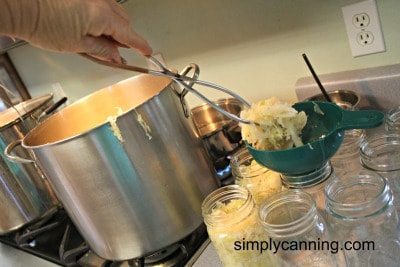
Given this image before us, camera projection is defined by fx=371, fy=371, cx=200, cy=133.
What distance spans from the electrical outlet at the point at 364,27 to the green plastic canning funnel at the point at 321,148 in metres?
0.22

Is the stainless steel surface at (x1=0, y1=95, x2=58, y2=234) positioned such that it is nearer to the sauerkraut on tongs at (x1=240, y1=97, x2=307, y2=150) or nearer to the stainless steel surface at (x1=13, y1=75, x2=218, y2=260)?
the stainless steel surface at (x1=13, y1=75, x2=218, y2=260)

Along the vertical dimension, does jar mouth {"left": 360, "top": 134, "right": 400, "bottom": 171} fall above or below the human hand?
below

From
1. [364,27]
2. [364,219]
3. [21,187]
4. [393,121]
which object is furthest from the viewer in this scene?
[21,187]

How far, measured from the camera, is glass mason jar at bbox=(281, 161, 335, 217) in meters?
0.53

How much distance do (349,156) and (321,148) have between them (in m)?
0.12

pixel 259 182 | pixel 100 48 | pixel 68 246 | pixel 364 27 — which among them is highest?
pixel 100 48

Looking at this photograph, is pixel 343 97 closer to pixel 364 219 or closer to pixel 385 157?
pixel 385 157

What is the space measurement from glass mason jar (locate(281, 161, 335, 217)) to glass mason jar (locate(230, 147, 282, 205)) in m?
0.04

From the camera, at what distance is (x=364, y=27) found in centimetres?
68

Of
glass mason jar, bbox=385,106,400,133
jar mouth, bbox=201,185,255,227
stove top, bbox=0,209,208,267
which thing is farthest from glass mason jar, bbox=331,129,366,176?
stove top, bbox=0,209,208,267

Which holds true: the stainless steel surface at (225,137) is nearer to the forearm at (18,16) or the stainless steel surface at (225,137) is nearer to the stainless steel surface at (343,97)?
the stainless steel surface at (343,97)

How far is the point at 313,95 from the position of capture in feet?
2.51

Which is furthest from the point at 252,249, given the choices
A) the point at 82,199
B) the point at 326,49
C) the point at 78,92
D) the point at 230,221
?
the point at 78,92

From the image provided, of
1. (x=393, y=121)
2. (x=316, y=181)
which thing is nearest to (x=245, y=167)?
(x=316, y=181)
